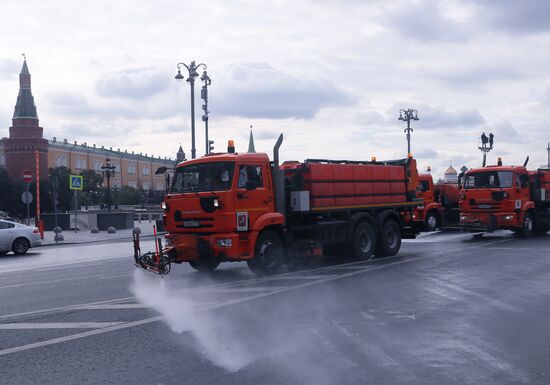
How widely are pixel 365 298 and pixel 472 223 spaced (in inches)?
550

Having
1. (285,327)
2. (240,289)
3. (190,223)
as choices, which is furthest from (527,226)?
(285,327)

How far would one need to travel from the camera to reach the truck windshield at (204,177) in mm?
13102

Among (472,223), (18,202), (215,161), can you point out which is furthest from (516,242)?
(18,202)

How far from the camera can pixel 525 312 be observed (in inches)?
354

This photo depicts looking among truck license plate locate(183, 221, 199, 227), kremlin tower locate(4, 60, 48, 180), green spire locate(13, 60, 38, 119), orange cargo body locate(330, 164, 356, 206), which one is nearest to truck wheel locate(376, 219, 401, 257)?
orange cargo body locate(330, 164, 356, 206)

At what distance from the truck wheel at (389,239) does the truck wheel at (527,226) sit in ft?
25.9

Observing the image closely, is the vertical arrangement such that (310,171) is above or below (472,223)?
above

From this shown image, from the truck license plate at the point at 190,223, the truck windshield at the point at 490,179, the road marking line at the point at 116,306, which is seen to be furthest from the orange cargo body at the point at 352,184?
the truck windshield at the point at 490,179

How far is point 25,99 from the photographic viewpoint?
3947 inches

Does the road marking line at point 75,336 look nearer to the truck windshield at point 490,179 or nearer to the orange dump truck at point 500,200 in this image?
the orange dump truck at point 500,200

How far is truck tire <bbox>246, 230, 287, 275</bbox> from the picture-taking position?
13.4 metres

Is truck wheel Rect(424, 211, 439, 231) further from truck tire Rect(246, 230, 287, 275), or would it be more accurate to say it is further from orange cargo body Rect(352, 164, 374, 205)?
truck tire Rect(246, 230, 287, 275)

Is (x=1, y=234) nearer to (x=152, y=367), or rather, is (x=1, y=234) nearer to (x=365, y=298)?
(x=365, y=298)

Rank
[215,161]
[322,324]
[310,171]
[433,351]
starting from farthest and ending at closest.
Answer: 1. [310,171]
2. [215,161]
3. [322,324]
4. [433,351]
